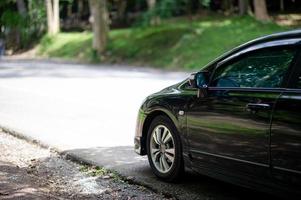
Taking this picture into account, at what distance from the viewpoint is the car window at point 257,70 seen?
4918mm

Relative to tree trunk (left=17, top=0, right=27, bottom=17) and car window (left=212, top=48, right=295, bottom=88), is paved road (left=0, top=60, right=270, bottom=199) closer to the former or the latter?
car window (left=212, top=48, right=295, bottom=88)

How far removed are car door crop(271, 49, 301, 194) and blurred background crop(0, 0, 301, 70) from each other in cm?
2006

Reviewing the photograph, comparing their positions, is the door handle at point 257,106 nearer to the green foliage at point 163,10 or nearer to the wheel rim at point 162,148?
the wheel rim at point 162,148

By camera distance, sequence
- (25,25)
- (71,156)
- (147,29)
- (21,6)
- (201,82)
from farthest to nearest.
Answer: (21,6) < (25,25) < (147,29) < (71,156) < (201,82)

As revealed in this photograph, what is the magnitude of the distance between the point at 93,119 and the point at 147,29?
22856 mm

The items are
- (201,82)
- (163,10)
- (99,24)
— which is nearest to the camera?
(201,82)

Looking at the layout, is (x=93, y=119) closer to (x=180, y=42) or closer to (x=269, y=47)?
(x=269, y=47)

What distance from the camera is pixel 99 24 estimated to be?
3228 centimetres

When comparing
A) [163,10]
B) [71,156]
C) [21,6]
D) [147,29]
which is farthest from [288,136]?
[21,6]

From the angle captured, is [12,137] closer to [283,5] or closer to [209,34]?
[209,34]

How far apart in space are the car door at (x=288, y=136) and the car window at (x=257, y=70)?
206 millimetres

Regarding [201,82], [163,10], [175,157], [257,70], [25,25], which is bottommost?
[175,157]

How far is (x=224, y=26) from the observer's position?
97.1ft

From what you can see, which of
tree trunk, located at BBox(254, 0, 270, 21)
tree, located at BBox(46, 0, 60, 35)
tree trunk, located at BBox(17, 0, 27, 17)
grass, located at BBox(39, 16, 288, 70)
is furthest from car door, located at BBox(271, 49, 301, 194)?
tree trunk, located at BBox(17, 0, 27, 17)
